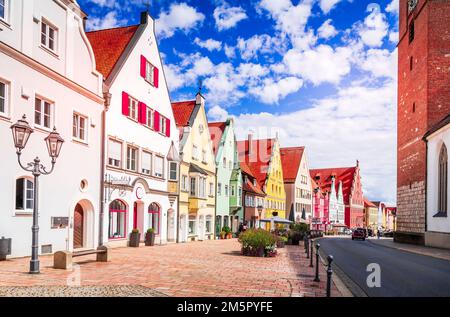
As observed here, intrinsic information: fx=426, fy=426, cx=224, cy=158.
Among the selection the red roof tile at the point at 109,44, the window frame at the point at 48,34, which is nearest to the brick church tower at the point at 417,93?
the red roof tile at the point at 109,44

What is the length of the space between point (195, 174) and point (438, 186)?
20016 millimetres

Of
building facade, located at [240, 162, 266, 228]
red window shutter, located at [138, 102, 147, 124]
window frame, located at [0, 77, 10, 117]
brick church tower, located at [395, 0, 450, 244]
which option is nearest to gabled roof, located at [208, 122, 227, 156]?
building facade, located at [240, 162, 266, 228]

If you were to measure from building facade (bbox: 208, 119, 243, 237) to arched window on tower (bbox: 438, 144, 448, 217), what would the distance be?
1848 centimetres

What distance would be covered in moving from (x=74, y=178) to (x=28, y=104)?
168 inches

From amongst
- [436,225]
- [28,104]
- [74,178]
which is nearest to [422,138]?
[436,225]

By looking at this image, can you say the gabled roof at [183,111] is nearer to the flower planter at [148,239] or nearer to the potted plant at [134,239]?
the flower planter at [148,239]

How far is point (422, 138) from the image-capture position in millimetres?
38531

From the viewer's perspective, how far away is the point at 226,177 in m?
42.4

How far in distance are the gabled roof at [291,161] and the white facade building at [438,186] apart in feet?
107

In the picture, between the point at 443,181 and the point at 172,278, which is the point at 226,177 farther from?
the point at 172,278

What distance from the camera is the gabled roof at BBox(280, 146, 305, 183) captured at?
228 ft
